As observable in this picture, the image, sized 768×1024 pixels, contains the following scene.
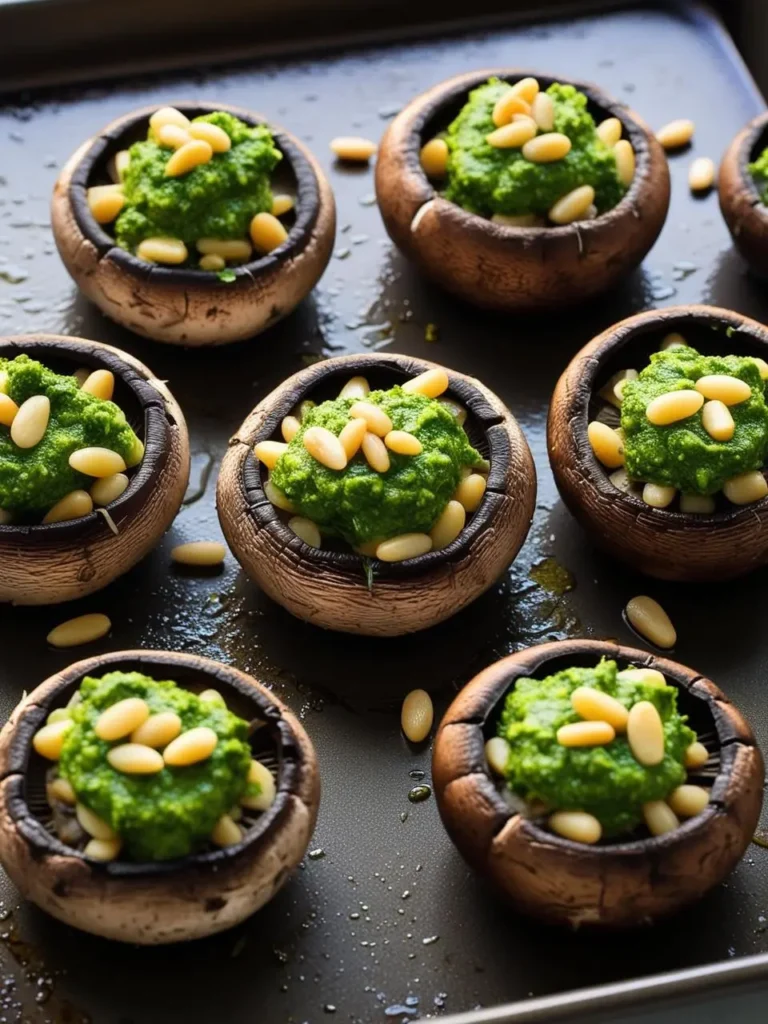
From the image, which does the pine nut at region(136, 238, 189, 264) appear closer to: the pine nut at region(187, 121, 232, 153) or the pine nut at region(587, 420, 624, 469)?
the pine nut at region(187, 121, 232, 153)

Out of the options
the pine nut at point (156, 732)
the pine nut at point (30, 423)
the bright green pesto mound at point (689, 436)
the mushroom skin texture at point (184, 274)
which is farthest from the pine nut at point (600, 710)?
the mushroom skin texture at point (184, 274)

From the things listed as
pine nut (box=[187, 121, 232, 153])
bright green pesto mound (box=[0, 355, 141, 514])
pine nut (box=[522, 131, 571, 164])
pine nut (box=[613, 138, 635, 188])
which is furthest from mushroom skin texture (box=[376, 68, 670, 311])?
bright green pesto mound (box=[0, 355, 141, 514])

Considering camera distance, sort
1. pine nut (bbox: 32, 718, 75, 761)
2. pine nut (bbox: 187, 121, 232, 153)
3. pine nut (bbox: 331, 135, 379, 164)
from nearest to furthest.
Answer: pine nut (bbox: 32, 718, 75, 761)
pine nut (bbox: 187, 121, 232, 153)
pine nut (bbox: 331, 135, 379, 164)

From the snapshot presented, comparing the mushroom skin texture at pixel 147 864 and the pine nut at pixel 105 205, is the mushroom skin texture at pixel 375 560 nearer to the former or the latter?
the mushroom skin texture at pixel 147 864

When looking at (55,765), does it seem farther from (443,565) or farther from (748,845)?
(748,845)

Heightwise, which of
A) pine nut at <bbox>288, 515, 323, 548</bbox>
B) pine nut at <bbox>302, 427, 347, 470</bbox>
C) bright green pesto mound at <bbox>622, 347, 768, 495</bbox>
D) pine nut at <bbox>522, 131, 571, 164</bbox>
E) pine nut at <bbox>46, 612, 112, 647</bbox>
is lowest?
pine nut at <bbox>46, 612, 112, 647</bbox>

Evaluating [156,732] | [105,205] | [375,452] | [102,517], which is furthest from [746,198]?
[156,732]

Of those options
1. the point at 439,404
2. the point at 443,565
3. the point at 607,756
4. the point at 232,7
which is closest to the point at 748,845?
the point at 607,756
